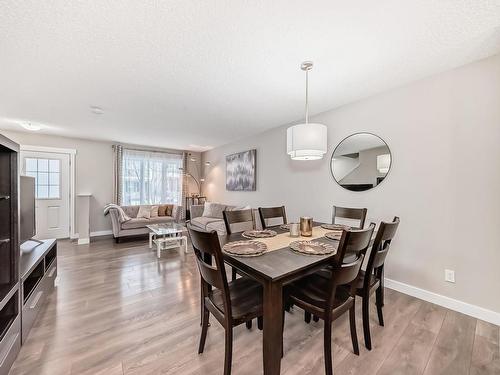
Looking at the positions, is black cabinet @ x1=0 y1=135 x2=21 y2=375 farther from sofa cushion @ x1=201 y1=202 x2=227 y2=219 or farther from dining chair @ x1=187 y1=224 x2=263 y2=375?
sofa cushion @ x1=201 y1=202 x2=227 y2=219

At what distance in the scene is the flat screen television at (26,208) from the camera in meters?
1.96

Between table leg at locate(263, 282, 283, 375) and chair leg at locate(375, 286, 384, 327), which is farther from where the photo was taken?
chair leg at locate(375, 286, 384, 327)

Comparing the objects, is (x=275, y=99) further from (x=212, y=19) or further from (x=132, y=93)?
(x=132, y=93)

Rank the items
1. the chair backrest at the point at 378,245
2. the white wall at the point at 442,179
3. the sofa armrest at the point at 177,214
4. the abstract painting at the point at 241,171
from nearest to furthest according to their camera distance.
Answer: the chair backrest at the point at 378,245
the white wall at the point at 442,179
the abstract painting at the point at 241,171
the sofa armrest at the point at 177,214

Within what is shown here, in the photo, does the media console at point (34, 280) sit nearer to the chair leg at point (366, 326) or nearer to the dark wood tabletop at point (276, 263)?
the dark wood tabletop at point (276, 263)

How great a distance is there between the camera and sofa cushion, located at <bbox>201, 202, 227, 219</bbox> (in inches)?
199

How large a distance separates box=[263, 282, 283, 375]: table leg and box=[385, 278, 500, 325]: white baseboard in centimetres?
202

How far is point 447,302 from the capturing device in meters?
2.12

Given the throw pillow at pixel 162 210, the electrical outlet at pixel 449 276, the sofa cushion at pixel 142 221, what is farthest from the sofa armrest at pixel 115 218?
the electrical outlet at pixel 449 276

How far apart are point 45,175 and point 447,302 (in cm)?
694

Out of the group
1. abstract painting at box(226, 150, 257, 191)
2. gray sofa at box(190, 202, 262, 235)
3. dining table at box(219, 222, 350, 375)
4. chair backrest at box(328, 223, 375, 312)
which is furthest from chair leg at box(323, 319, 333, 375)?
abstract painting at box(226, 150, 257, 191)

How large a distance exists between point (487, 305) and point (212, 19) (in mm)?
3280

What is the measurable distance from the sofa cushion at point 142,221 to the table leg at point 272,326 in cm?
428

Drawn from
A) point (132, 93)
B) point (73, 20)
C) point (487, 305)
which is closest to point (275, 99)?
point (132, 93)
